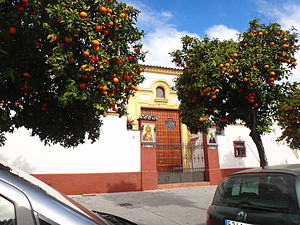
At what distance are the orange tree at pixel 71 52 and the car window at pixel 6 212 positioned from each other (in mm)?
2776

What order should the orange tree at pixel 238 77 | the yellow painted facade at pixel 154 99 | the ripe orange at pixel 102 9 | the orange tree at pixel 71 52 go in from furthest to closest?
the yellow painted facade at pixel 154 99 → the orange tree at pixel 238 77 → the ripe orange at pixel 102 9 → the orange tree at pixel 71 52

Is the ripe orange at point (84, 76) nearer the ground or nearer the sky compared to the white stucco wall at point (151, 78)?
nearer the ground

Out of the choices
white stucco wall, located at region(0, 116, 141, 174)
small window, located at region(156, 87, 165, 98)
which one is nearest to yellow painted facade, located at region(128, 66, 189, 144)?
small window, located at region(156, 87, 165, 98)

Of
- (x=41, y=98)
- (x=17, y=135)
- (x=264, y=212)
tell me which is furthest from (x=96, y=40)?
(x=17, y=135)

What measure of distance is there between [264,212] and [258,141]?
4150mm

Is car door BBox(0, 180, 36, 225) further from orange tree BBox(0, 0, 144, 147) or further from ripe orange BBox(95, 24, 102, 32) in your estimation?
ripe orange BBox(95, 24, 102, 32)

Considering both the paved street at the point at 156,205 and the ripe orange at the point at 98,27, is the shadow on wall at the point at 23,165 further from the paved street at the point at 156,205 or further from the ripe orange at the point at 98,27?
the ripe orange at the point at 98,27

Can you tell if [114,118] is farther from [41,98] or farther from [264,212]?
[264,212]

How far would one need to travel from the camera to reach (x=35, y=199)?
4.64ft

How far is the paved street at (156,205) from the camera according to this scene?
23.3 ft

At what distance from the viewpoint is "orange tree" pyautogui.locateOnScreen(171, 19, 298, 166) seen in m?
6.11

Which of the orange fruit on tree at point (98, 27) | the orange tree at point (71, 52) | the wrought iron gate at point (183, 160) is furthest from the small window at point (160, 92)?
the orange fruit on tree at point (98, 27)

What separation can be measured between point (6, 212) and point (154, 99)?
1605cm

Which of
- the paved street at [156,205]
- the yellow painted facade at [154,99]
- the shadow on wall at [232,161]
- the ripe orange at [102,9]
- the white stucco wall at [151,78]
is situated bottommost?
the paved street at [156,205]
